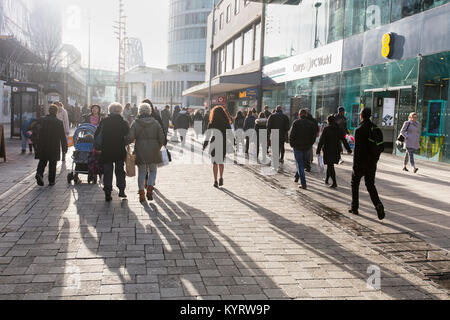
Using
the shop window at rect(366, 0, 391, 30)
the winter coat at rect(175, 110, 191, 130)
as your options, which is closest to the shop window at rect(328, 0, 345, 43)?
the shop window at rect(366, 0, 391, 30)

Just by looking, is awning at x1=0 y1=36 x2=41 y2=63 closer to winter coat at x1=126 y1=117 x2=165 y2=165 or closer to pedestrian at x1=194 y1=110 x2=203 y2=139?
pedestrian at x1=194 y1=110 x2=203 y2=139

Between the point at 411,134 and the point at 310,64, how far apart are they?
10.8 m

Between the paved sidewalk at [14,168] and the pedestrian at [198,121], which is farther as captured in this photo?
the pedestrian at [198,121]

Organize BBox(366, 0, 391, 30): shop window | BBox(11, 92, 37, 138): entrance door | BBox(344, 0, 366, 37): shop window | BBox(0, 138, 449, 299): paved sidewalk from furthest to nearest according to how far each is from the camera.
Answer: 1. BBox(11, 92, 37, 138): entrance door
2. BBox(344, 0, 366, 37): shop window
3. BBox(366, 0, 391, 30): shop window
4. BBox(0, 138, 449, 299): paved sidewalk

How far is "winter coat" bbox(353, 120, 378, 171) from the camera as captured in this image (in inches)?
277

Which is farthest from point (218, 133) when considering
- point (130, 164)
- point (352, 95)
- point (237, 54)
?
point (237, 54)

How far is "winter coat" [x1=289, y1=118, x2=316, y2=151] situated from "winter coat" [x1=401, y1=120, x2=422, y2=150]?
13.3 ft

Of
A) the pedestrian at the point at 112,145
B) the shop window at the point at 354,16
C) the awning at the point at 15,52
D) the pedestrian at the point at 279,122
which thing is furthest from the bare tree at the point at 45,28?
the pedestrian at the point at 112,145

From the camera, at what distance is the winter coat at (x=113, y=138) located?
766 centimetres

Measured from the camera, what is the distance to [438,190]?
9.95 meters

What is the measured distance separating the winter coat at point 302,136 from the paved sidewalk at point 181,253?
2.05 m

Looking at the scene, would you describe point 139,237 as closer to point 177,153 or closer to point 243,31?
point 177,153

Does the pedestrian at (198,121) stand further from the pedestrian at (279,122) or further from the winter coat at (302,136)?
the winter coat at (302,136)
